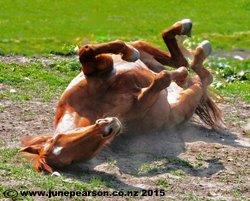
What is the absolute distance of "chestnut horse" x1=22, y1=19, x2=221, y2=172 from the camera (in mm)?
8203

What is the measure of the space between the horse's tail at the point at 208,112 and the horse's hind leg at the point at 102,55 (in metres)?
2.02

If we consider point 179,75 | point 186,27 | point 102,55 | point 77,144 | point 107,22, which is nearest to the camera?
point 77,144

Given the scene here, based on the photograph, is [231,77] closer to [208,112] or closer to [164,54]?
[164,54]

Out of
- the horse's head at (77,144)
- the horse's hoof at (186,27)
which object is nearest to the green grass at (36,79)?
the horse's hoof at (186,27)

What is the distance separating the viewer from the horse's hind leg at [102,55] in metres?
9.16

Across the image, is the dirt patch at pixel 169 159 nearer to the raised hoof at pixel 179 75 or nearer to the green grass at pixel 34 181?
the green grass at pixel 34 181

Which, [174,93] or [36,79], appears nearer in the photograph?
[174,93]

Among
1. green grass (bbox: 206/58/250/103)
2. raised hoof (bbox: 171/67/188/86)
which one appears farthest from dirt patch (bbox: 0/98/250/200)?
green grass (bbox: 206/58/250/103)

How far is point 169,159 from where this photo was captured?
30.3 ft

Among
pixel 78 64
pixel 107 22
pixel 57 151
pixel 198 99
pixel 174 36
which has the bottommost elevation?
pixel 107 22

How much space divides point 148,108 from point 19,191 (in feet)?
8.51

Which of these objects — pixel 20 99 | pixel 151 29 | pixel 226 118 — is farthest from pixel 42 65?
pixel 151 29

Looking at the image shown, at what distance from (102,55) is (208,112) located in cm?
230

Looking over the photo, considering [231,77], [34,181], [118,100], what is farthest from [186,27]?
[231,77]
